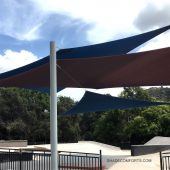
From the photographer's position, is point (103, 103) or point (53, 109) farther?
point (103, 103)

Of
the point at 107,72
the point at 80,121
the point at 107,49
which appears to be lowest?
the point at 80,121

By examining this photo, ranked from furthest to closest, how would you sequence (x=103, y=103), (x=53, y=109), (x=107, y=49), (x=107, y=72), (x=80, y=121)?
(x=80, y=121), (x=103, y=103), (x=107, y=72), (x=107, y=49), (x=53, y=109)

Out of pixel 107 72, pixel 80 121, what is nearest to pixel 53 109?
pixel 107 72

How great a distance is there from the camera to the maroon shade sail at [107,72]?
7414 mm

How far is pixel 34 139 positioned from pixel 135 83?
150ft

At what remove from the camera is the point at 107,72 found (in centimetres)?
816

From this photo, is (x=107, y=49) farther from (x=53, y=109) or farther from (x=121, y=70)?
(x=53, y=109)

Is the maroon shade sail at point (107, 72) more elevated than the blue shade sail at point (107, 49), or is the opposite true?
the blue shade sail at point (107, 49)

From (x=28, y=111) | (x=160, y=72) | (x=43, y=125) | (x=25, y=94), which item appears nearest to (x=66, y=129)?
(x=43, y=125)

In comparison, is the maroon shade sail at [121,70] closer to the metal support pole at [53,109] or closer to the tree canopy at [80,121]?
the metal support pole at [53,109]

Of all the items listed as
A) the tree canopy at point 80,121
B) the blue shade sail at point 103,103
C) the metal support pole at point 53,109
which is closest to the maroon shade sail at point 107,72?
the metal support pole at point 53,109

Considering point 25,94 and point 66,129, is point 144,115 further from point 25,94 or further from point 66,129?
point 25,94

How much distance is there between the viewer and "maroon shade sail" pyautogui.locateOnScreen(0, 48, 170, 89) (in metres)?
7.41

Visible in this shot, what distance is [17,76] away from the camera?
8531 mm
